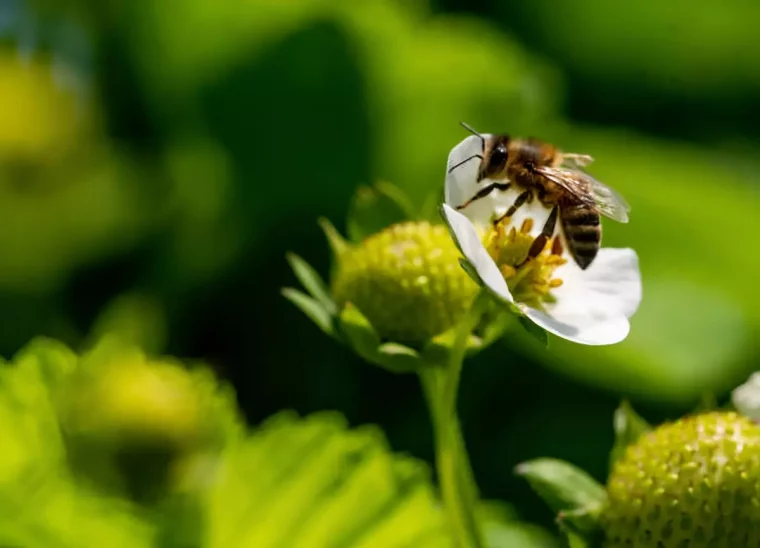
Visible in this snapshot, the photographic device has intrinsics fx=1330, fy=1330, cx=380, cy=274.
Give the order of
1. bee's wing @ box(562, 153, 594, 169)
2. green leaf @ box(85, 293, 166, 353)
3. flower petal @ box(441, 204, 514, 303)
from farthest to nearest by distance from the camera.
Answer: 1. green leaf @ box(85, 293, 166, 353)
2. bee's wing @ box(562, 153, 594, 169)
3. flower petal @ box(441, 204, 514, 303)

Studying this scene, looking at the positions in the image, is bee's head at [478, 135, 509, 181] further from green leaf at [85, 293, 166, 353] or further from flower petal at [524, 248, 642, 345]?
green leaf at [85, 293, 166, 353]

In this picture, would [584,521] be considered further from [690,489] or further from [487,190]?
[487,190]

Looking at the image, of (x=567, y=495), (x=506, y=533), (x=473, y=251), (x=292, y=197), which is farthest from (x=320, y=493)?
(x=292, y=197)

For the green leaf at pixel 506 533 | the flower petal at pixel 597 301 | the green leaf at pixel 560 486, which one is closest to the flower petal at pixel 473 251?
the flower petal at pixel 597 301

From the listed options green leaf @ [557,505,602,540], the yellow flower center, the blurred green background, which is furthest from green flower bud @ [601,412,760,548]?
the blurred green background

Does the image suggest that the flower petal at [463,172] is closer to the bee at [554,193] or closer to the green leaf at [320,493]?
the bee at [554,193]

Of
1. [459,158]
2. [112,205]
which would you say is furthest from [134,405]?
[112,205]
